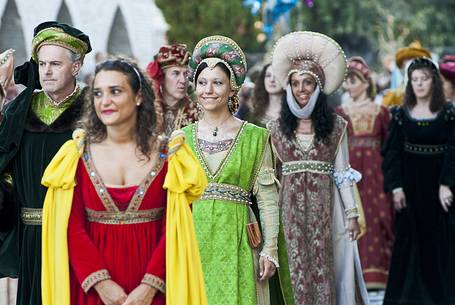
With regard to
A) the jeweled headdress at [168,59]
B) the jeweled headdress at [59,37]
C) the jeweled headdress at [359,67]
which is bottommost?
the jeweled headdress at [59,37]

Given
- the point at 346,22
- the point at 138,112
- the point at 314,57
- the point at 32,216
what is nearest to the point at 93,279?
the point at 138,112

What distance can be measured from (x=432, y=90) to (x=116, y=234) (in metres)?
5.63

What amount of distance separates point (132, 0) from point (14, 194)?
20678 mm

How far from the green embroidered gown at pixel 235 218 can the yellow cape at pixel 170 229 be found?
1.48 meters

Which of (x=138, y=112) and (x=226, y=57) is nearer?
(x=138, y=112)

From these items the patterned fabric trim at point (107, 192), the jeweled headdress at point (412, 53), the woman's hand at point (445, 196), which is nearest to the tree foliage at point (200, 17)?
the jeweled headdress at point (412, 53)

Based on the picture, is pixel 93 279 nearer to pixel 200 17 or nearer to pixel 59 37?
pixel 59 37

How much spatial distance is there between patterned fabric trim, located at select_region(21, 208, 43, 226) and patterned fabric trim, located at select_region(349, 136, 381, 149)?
6.26 metres

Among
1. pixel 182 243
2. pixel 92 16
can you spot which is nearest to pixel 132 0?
pixel 92 16

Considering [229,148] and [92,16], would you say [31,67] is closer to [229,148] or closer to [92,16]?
[229,148]

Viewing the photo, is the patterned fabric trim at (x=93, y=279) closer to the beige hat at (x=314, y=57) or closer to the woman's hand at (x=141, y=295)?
the woman's hand at (x=141, y=295)

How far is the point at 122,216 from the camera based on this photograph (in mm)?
5492

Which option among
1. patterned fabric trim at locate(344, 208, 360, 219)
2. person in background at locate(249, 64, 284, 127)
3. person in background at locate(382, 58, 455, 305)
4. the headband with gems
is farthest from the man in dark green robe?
person in background at locate(382, 58, 455, 305)

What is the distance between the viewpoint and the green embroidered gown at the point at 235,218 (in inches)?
278
